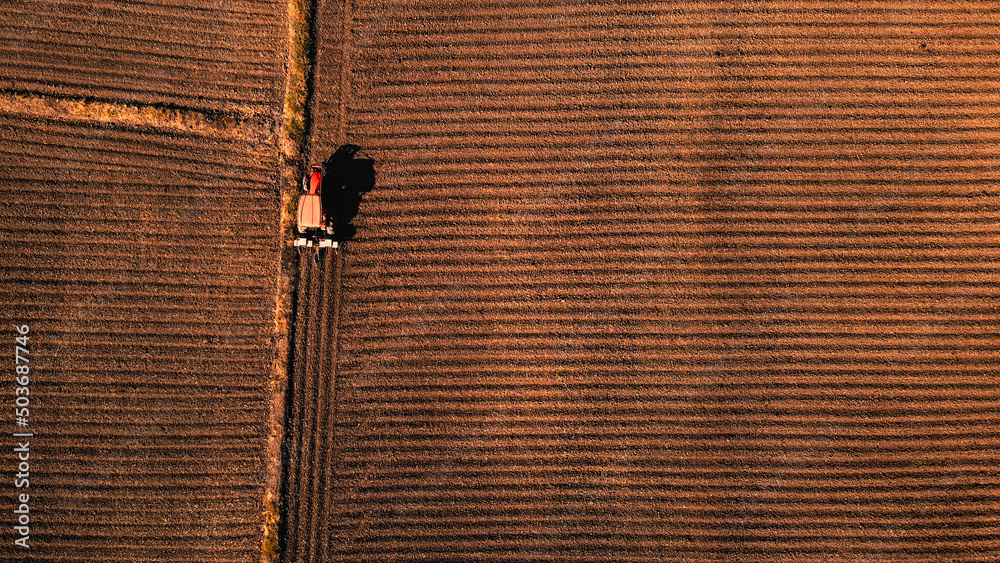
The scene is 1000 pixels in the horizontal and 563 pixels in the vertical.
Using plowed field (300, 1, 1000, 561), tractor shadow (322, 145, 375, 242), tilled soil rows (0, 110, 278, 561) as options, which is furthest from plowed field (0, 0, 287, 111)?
tractor shadow (322, 145, 375, 242)

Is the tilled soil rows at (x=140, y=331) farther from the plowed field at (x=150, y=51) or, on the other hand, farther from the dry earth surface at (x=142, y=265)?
the plowed field at (x=150, y=51)

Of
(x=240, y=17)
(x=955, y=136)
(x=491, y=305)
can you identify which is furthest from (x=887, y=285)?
(x=240, y=17)

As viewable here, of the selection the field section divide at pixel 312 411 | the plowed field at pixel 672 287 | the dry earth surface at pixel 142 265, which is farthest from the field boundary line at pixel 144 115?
the field section divide at pixel 312 411

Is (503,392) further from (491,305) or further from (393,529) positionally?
(393,529)

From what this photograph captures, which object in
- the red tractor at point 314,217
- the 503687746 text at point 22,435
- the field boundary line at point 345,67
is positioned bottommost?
the 503687746 text at point 22,435

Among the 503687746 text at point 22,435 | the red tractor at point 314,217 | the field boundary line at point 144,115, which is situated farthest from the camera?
the field boundary line at point 144,115

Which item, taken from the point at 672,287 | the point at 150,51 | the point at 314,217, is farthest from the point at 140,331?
the point at 672,287

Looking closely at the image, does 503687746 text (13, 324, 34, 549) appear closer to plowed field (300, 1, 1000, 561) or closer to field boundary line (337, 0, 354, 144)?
plowed field (300, 1, 1000, 561)
